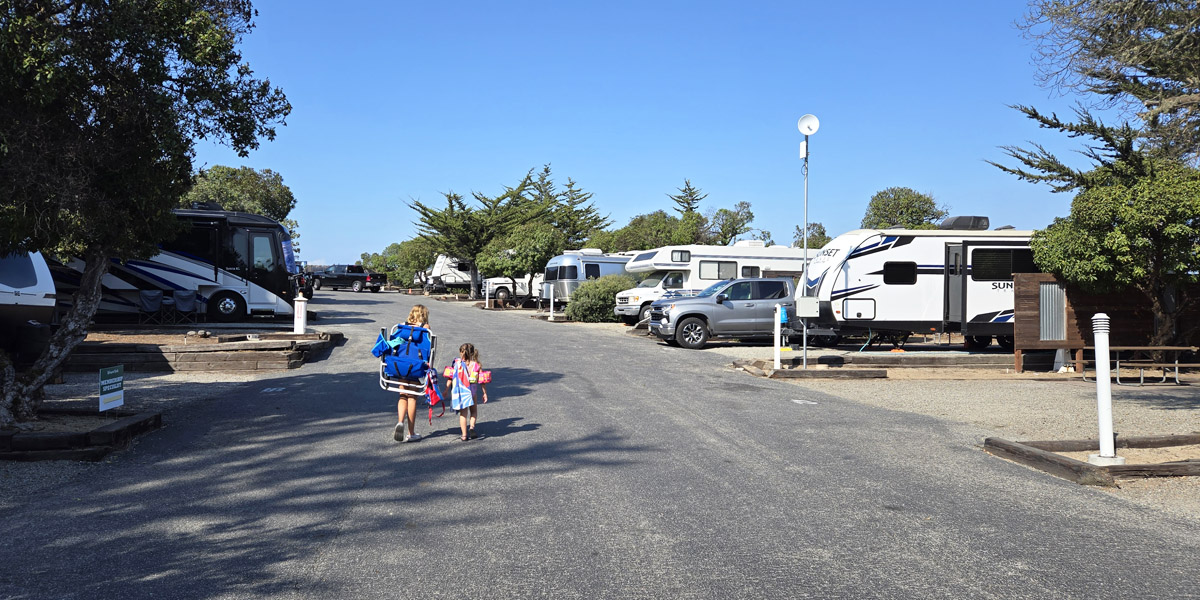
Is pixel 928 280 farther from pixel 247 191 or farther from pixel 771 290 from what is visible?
pixel 247 191

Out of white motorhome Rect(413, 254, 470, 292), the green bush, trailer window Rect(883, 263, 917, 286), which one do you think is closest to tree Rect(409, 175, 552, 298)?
white motorhome Rect(413, 254, 470, 292)

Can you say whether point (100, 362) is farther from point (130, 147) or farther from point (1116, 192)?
point (1116, 192)

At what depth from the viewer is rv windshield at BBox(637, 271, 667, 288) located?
2570 centimetres

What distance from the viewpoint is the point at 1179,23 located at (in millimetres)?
8039

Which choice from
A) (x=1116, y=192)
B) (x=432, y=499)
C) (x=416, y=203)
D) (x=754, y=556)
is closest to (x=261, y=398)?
(x=432, y=499)

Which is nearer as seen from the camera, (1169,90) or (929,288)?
(1169,90)

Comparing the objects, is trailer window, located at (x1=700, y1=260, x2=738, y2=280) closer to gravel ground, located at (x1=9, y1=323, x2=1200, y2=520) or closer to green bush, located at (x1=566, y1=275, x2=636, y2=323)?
green bush, located at (x1=566, y1=275, x2=636, y2=323)

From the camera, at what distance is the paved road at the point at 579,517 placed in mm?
4301

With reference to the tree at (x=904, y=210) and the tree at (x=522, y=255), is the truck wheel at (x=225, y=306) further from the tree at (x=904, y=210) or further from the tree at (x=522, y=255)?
the tree at (x=904, y=210)

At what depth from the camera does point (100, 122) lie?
793cm

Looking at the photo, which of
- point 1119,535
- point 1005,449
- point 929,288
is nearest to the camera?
point 1119,535

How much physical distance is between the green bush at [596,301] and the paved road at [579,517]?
18683 mm

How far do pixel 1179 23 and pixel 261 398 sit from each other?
1094cm

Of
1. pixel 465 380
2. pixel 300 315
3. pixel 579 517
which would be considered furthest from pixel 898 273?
pixel 579 517
